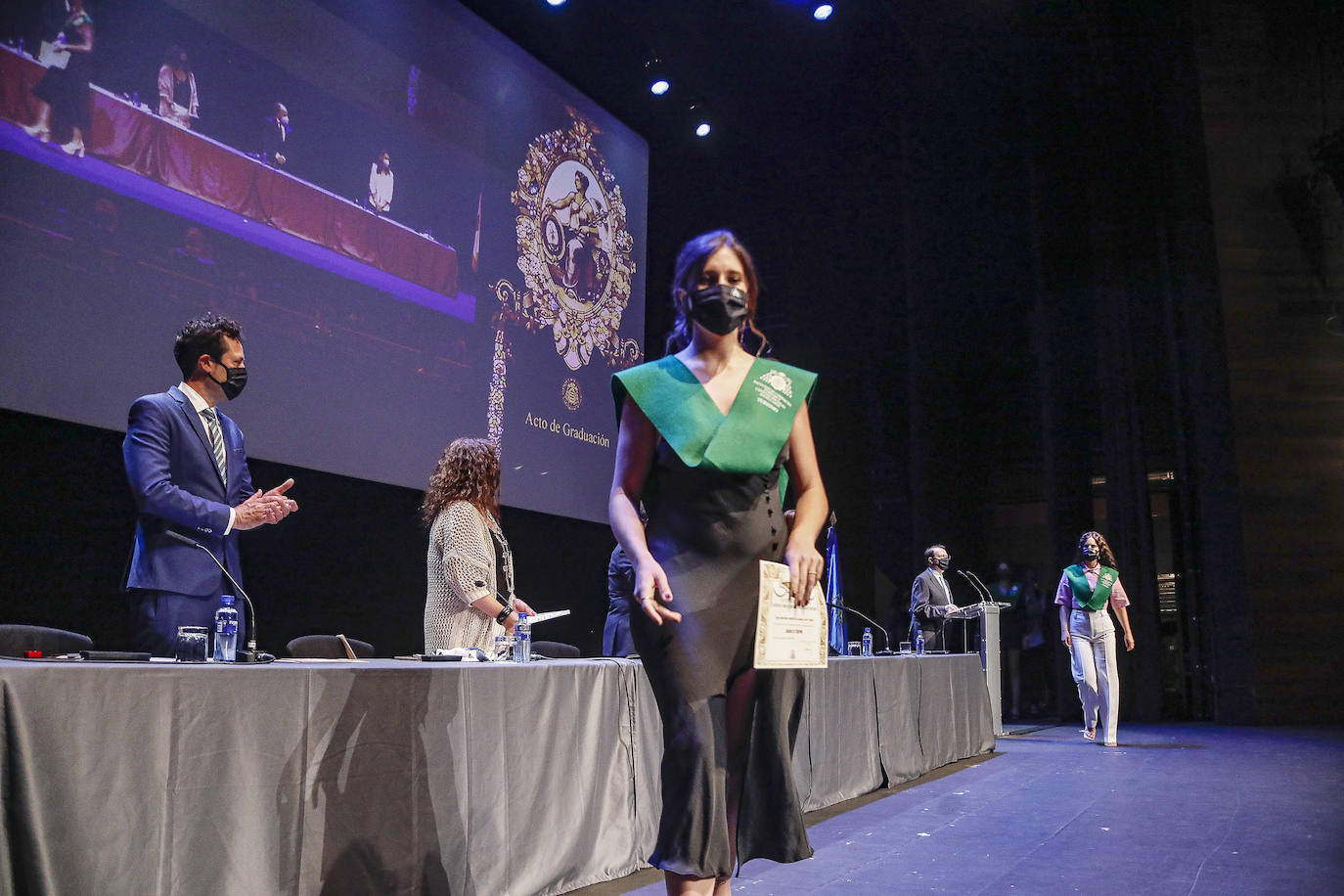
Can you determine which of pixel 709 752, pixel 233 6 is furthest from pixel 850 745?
pixel 233 6

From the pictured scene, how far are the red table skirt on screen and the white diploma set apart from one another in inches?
141

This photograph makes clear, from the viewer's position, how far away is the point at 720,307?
1488mm

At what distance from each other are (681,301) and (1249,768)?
5345 mm

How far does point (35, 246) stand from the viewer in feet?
12.0

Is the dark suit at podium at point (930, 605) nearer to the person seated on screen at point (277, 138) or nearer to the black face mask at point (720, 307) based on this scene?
the person seated on screen at point (277, 138)

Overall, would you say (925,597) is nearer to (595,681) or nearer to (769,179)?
(769,179)

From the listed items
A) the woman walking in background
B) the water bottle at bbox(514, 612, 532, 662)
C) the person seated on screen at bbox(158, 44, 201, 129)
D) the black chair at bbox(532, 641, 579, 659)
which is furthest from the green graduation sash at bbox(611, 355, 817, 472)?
the woman walking in background

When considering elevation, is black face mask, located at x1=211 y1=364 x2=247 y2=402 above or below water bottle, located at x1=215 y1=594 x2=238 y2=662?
above

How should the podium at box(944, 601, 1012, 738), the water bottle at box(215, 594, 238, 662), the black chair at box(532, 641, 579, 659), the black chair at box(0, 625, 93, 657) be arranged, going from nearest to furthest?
the water bottle at box(215, 594, 238, 662), the black chair at box(0, 625, 93, 657), the black chair at box(532, 641, 579, 659), the podium at box(944, 601, 1012, 738)

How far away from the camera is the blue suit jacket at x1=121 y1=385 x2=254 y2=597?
2443 millimetres

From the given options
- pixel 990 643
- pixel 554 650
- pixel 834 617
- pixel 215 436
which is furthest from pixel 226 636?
pixel 990 643

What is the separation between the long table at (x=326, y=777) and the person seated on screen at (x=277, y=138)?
9.77 feet

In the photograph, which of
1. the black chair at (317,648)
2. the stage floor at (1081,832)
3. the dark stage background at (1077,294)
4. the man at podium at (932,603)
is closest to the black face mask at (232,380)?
the black chair at (317,648)

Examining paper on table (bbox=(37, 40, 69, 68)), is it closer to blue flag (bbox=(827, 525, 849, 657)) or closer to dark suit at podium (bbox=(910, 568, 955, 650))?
blue flag (bbox=(827, 525, 849, 657))
